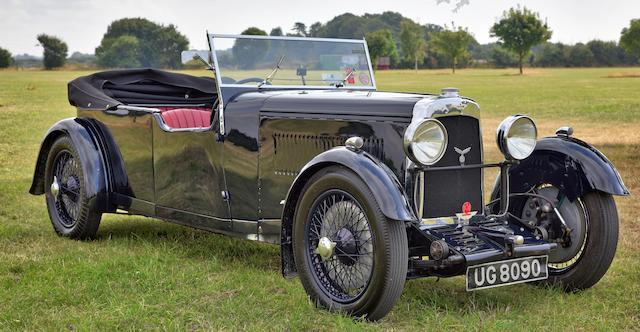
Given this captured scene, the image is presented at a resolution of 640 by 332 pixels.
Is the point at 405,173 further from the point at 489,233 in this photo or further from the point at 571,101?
the point at 571,101

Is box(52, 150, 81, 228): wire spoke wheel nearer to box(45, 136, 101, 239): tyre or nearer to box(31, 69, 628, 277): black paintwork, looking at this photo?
box(45, 136, 101, 239): tyre

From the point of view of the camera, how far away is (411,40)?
81.0 metres

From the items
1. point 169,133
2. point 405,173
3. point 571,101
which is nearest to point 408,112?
point 405,173

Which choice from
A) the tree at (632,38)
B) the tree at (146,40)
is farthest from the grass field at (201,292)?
the tree at (632,38)

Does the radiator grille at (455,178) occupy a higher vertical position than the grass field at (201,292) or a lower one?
higher

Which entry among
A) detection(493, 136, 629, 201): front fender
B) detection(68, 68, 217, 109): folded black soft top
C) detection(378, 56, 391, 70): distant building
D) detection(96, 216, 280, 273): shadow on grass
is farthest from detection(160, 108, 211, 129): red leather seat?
detection(378, 56, 391, 70): distant building

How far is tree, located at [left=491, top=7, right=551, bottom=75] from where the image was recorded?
247 ft

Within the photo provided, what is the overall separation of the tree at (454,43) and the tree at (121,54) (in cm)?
4308

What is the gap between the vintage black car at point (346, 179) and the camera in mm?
4188

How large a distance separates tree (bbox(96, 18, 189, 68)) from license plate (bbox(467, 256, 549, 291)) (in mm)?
26077

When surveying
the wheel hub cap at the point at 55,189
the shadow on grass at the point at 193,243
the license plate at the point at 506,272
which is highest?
the wheel hub cap at the point at 55,189

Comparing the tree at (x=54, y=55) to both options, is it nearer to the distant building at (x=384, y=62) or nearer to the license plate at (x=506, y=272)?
the distant building at (x=384, y=62)

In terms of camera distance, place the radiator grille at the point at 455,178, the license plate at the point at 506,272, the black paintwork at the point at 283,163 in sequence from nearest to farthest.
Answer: the license plate at the point at 506,272, the black paintwork at the point at 283,163, the radiator grille at the point at 455,178

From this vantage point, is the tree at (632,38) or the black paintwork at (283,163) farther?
the tree at (632,38)
